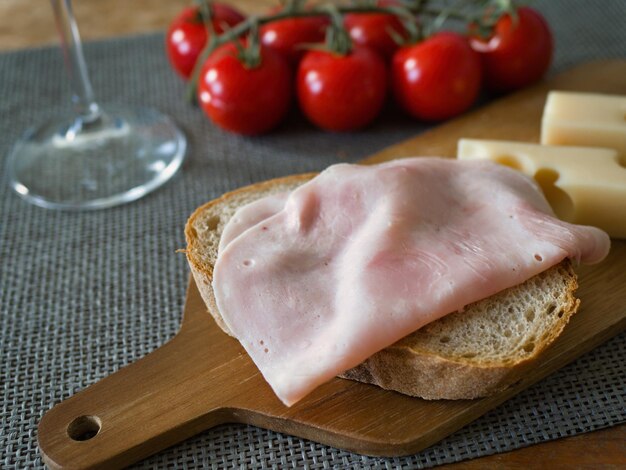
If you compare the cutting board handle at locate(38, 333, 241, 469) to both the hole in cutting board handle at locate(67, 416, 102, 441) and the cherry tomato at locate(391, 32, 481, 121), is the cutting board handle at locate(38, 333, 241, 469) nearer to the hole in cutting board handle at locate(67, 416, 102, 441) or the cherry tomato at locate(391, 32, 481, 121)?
the hole in cutting board handle at locate(67, 416, 102, 441)

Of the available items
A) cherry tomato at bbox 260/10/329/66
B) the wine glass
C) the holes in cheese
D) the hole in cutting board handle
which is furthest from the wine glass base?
the holes in cheese

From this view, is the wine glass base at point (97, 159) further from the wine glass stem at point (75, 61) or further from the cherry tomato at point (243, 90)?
the cherry tomato at point (243, 90)

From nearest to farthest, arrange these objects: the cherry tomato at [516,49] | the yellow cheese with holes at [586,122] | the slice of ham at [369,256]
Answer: the slice of ham at [369,256] < the yellow cheese with holes at [586,122] < the cherry tomato at [516,49]

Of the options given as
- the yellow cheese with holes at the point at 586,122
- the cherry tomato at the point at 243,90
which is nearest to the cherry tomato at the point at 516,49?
the yellow cheese with holes at the point at 586,122

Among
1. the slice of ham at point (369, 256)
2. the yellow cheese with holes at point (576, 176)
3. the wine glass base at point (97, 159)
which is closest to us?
the slice of ham at point (369, 256)

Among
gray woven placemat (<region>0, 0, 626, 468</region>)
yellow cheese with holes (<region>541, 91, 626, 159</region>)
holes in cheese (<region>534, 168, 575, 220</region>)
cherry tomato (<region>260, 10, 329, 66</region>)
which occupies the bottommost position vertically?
gray woven placemat (<region>0, 0, 626, 468</region>)

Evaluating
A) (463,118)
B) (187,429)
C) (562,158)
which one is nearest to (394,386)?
(187,429)

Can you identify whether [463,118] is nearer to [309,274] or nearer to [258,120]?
[258,120]
